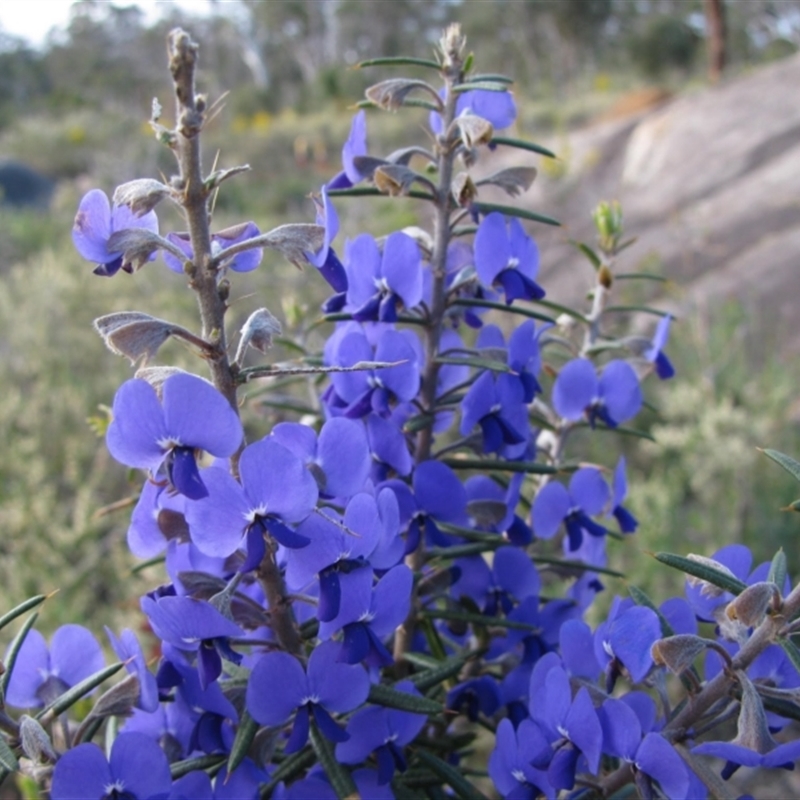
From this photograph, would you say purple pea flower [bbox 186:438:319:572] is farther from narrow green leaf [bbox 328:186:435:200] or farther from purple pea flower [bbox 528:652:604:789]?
narrow green leaf [bbox 328:186:435:200]

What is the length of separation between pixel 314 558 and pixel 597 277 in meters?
0.60

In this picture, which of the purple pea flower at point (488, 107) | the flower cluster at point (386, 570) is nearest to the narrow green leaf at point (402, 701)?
the flower cluster at point (386, 570)

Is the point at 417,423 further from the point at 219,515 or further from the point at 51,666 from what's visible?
the point at 51,666

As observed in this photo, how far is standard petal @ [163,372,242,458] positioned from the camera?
610 millimetres

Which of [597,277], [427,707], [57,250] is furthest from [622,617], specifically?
[57,250]

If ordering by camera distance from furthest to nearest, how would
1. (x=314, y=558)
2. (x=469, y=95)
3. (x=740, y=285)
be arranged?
(x=740, y=285)
(x=469, y=95)
(x=314, y=558)

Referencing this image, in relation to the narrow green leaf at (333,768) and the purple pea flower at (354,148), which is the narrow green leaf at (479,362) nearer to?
the purple pea flower at (354,148)

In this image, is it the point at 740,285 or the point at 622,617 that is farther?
the point at 740,285

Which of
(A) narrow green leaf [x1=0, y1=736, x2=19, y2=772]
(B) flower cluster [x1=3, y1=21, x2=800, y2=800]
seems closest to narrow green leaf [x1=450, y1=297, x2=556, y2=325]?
(B) flower cluster [x1=3, y1=21, x2=800, y2=800]

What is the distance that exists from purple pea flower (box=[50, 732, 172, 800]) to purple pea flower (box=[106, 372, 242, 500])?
208 mm

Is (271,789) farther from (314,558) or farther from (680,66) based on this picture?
(680,66)

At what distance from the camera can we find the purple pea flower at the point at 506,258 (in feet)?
2.93

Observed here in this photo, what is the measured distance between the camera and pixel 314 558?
669mm

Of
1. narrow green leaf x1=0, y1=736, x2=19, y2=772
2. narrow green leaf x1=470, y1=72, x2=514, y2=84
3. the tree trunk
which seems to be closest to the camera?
narrow green leaf x1=0, y1=736, x2=19, y2=772
